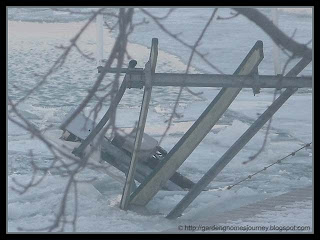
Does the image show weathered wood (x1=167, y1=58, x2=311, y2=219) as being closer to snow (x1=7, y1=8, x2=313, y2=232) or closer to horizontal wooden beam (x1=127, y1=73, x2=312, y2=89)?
snow (x1=7, y1=8, x2=313, y2=232)

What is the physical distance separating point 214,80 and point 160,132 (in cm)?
428

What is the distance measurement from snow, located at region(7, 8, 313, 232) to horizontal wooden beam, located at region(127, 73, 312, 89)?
3.24ft

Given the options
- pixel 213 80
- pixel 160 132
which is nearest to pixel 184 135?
pixel 213 80

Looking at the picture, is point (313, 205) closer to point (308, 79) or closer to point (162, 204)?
point (308, 79)

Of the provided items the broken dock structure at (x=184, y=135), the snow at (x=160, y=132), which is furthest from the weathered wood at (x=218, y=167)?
the snow at (x=160, y=132)

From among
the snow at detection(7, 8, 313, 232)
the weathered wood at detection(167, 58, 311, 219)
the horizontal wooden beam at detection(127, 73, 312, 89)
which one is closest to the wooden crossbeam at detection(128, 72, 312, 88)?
the horizontal wooden beam at detection(127, 73, 312, 89)

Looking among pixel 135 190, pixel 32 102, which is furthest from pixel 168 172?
pixel 32 102

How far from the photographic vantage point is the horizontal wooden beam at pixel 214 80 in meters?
6.23

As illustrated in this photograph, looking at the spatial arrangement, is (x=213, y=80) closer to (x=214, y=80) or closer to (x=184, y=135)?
(x=214, y=80)

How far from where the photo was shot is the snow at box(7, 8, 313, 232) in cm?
707

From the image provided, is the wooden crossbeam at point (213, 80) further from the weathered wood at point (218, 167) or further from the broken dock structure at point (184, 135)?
the weathered wood at point (218, 167)

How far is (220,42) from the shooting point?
14.9 metres
